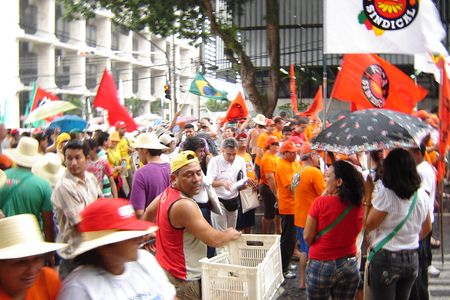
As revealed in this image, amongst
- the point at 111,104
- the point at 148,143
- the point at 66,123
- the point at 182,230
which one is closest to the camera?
the point at 182,230

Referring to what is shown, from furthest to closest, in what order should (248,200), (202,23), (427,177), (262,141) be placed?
(202,23) < (262,141) < (248,200) < (427,177)

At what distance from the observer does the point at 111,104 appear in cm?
977

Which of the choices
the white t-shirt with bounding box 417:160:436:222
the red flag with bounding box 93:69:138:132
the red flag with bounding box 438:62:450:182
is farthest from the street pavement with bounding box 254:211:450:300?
the red flag with bounding box 93:69:138:132

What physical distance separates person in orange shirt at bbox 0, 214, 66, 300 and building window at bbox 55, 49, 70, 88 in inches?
2302

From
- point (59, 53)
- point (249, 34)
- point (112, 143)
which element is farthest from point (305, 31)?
point (59, 53)

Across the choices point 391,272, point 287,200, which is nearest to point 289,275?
point 287,200

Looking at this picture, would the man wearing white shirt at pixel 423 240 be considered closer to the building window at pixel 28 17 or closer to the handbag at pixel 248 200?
the handbag at pixel 248 200

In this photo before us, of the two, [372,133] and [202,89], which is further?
[202,89]

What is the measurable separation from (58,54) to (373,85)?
57.8 meters

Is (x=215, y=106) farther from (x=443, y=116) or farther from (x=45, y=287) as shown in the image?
(x=45, y=287)

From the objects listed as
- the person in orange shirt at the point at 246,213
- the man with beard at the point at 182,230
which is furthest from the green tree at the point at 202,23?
the man with beard at the point at 182,230

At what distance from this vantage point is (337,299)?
15.7ft

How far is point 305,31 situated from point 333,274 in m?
20.1

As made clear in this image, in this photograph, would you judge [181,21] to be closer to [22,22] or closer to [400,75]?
[400,75]
